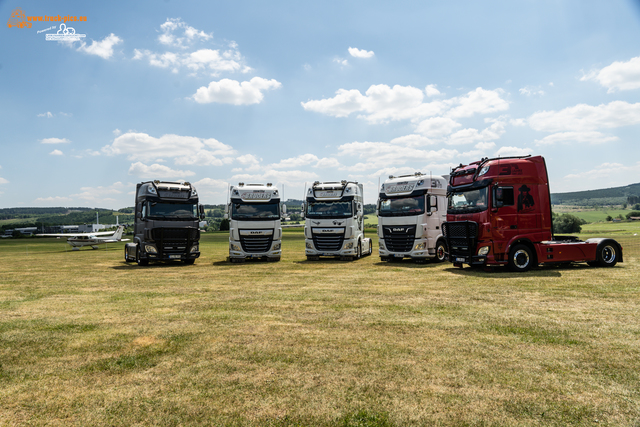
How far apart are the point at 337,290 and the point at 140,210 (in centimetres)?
1210

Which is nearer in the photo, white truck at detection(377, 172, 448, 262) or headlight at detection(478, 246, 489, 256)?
headlight at detection(478, 246, 489, 256)

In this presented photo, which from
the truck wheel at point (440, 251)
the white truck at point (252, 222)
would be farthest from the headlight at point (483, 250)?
the white truck at point (252, 222)

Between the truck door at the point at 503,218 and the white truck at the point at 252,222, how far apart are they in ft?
33.4

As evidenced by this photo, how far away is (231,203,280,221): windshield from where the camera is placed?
1920cm

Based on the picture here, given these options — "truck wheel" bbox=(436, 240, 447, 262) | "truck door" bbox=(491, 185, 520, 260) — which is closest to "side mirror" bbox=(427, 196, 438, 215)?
"truck wheel" bbox=(436, 240, 447, 262)

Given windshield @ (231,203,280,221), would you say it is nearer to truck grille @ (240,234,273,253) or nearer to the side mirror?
truck grille @ (240,234,273,253)

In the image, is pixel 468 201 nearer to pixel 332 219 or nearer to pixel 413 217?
pixel 413 217

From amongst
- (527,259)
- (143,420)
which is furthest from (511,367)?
(527,259)

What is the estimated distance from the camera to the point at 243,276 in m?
14.0

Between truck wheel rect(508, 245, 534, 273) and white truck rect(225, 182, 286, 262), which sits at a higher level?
white truck rect(225, 182, 286, 262)

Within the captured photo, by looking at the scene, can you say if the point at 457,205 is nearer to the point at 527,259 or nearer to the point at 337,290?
the point at 527,259

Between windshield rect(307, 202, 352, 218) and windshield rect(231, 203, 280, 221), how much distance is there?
217 cm

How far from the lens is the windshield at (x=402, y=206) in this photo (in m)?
17.4

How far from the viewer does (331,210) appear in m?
19.4
